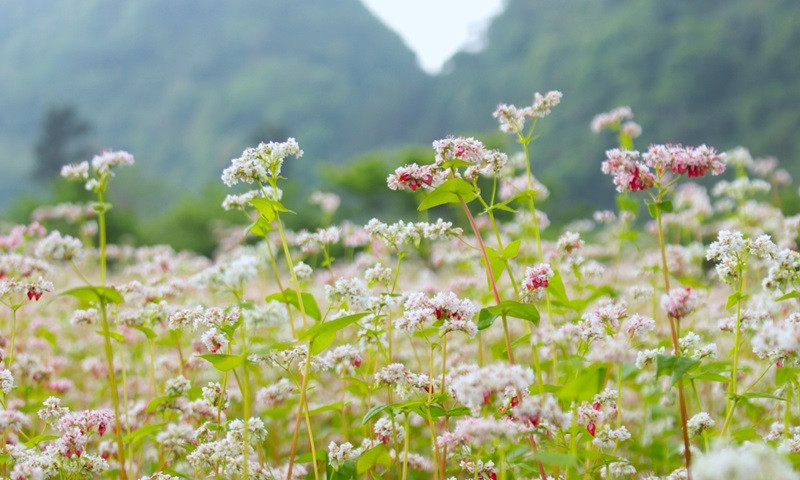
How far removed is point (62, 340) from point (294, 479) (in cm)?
614

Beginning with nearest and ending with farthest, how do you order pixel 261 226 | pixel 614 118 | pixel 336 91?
pixel 261 226, pixel 614 118, pixel 336 91

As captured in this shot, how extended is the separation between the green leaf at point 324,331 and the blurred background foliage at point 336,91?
87.3 ft

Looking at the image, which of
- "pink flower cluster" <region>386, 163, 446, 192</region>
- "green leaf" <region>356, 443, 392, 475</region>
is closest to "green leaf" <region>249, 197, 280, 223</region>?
"pink flower cluster" <region>386, 163, 446, 192</region>

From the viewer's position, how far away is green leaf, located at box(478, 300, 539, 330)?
111 inches

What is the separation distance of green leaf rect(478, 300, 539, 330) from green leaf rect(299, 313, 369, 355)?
48 centimetres

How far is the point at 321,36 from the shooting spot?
17400 cm

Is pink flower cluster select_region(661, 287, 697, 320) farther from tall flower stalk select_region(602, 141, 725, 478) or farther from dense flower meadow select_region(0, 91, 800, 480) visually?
tall flower stalk select_region(602, 141, 725, 478)

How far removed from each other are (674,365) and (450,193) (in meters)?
1.14

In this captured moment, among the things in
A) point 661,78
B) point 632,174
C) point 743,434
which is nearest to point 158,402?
point 632,174

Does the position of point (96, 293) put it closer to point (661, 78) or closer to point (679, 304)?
point (679, 304)

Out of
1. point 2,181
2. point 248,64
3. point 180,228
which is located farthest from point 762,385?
point 248,64

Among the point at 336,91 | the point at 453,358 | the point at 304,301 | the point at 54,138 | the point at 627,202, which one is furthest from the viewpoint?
the point at 336,91

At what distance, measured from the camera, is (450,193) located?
3125mm

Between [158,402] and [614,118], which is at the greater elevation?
[614,118]
